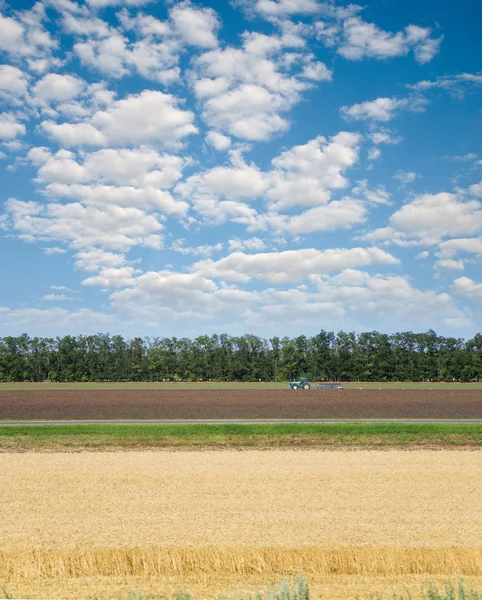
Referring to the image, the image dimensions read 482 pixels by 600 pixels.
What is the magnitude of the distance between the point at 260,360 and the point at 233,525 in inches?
6272

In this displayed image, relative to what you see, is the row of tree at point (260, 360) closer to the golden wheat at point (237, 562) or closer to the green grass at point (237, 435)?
the green grass at point (237, 435)

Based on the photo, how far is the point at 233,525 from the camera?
1338 cm

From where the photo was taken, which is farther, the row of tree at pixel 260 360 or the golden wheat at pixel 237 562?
the row of tree at pixel 260 360

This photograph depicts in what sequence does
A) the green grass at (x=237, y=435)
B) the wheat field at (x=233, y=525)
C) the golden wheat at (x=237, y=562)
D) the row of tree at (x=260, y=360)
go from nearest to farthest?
the wheat field at (x=233, y=525) < the golden wheat at (x=237, y=562) < the green grass at (x=237, y=435) < the row of tree at (x=260, y=360)

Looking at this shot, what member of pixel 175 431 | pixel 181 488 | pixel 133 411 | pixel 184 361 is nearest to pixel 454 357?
pixel 184 361

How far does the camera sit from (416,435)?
32.1m

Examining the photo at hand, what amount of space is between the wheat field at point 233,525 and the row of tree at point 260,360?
142844 mm

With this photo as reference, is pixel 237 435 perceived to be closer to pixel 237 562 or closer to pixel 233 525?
pixel 233 525

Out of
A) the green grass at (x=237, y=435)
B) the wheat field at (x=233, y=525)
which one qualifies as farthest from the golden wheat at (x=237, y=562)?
the green grass at (x=237, y=435)

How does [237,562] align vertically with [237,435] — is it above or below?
above

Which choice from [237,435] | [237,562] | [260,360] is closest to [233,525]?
[237,562]

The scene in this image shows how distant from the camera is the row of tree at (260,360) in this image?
160 metres

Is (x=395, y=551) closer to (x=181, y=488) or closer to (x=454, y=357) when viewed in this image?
(x=181, y=488)

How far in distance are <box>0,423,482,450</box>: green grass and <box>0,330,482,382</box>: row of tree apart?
5072 inches
